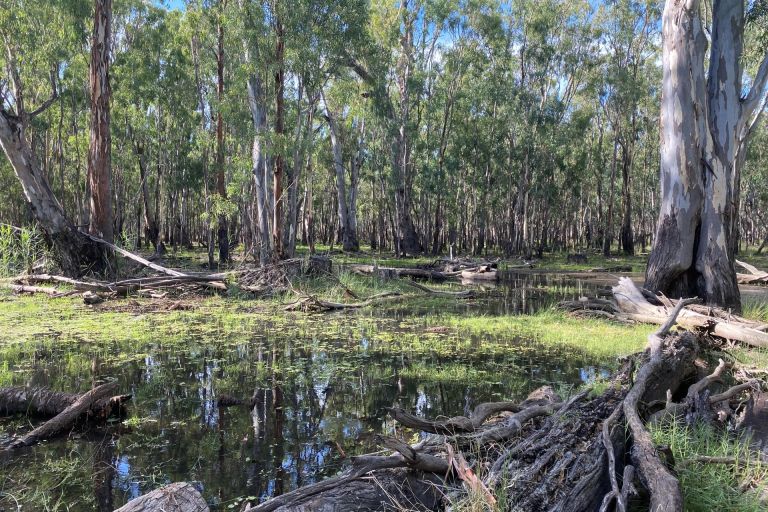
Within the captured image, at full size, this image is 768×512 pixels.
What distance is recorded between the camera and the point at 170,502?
2609 mm

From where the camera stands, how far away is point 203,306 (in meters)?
11.6

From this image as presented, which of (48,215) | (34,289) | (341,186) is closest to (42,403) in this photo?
(34,289)

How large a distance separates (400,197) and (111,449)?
2705 centimetres

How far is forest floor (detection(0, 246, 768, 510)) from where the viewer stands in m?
3.64

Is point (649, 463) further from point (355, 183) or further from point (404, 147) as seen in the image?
point (355, 183)

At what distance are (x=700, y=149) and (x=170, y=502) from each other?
420 inches

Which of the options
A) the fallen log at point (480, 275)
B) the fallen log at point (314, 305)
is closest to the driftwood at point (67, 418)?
the fallen log at point (314, 305)

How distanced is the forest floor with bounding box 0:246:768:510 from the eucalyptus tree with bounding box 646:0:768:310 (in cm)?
124

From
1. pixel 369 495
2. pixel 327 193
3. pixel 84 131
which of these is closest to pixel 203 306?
pixel 369 495

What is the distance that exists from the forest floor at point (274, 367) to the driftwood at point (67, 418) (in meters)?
0.16

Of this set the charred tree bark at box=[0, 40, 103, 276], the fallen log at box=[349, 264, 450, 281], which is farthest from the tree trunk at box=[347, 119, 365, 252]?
the charred tree bark at box=[0, 40, 103, 276]

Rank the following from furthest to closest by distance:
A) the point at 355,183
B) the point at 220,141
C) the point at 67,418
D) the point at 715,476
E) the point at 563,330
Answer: the point at 355,183 < the point at 220,141 < the point at 563,330 < the point at 67,418 < the point at 715,476

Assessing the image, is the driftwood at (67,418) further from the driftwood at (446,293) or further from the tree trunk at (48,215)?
the driftwood at (446,293)

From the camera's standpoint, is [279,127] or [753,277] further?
[753,277]
